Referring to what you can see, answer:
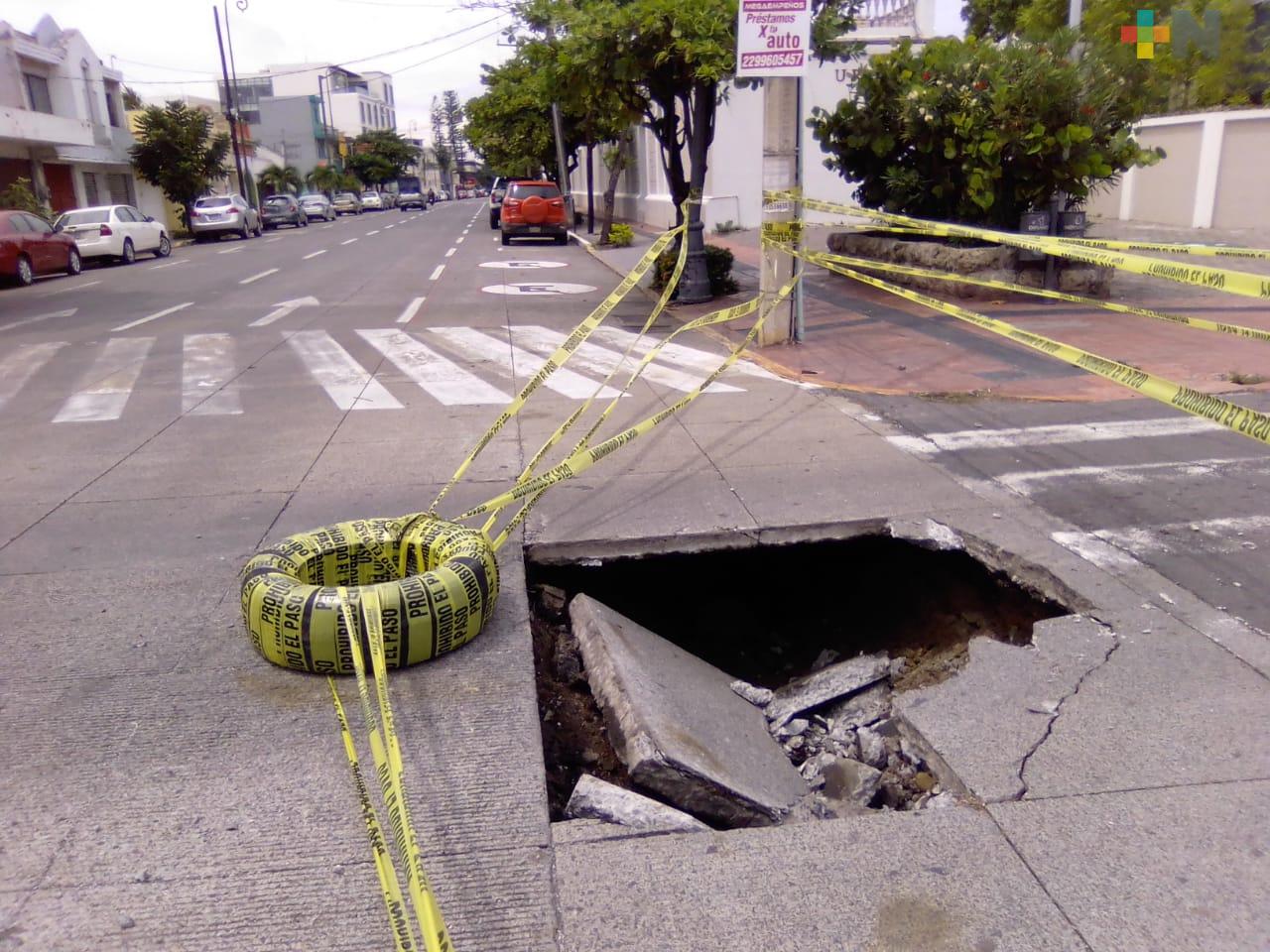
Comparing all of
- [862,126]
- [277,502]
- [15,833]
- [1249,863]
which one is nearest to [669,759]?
[1249,863]

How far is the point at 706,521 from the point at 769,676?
0.97 m

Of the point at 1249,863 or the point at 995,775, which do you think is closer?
the point at 1249,863

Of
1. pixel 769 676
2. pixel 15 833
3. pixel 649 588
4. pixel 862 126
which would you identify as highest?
pixel 862 126

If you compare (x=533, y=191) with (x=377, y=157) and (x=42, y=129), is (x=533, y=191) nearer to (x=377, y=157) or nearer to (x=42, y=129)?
(x=42, y=129)

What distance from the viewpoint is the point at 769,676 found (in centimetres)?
579

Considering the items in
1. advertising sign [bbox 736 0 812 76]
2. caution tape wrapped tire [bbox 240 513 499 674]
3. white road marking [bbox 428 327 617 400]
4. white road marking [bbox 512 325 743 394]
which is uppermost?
advertising sign [bbox 736 0 812 76]

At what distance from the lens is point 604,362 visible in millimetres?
10656

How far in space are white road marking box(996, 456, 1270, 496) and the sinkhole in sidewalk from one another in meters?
1.12

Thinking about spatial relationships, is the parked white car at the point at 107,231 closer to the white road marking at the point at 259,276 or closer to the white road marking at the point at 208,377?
the white road marking at the point at 259,276

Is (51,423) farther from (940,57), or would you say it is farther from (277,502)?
(940,57)

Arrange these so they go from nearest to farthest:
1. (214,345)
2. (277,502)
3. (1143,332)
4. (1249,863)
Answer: (1249,863) < (277,502) < (1143,332) < (214,345)

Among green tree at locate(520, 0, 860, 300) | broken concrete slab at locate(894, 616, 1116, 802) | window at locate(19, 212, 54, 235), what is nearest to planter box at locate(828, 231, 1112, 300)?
green tree at locate(520, 0, 860, 300)

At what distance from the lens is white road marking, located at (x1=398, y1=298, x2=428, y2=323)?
1391 centimetres

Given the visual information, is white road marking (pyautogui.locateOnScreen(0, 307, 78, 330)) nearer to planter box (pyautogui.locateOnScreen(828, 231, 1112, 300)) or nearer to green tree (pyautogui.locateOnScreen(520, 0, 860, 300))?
green tree (pyautogui.locateOnScreen(520, 0, 860, 300))
